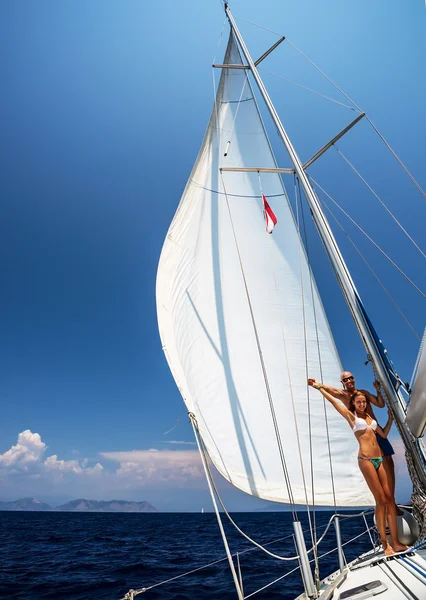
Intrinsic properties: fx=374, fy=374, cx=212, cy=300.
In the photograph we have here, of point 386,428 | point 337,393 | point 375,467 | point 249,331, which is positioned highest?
point 249,331

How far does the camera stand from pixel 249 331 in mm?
5020

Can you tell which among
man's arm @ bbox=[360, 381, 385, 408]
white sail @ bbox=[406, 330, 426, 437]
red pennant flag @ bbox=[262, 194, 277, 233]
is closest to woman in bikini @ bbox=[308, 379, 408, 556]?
man's arm @ bbox=[360, 381, 385, 408]

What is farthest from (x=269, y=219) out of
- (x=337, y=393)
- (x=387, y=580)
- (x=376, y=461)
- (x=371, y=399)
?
(x=387, y=580)

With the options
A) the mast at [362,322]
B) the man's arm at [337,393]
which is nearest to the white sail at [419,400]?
the mast at [362,322]

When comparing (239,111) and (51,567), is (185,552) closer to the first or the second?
(51,567)

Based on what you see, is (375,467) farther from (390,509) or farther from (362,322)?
(362,322)

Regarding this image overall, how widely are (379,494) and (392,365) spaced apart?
1.17 metres

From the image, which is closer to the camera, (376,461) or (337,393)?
(376,461)

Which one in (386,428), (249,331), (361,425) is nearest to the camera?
(361,425)

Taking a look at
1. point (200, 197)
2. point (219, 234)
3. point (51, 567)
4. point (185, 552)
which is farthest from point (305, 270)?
point (185, 552)

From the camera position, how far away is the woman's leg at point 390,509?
3075mm

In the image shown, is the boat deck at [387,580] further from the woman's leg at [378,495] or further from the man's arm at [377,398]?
the man's arm at [377,398]

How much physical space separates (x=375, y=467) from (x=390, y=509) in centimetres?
35

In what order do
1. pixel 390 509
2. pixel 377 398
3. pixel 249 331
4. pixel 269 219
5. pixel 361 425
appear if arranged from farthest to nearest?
1. pixel 269 219
2. pixel 249 331
3. pixel 377 398
4. pixel 361 425
5. pixel 390 509
